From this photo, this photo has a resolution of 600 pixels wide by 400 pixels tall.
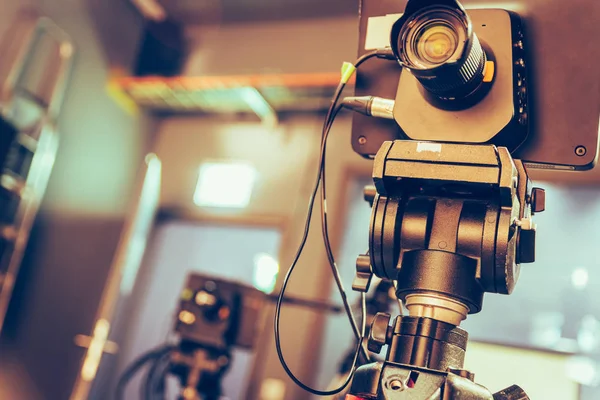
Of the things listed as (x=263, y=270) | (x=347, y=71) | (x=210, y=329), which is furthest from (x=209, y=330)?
(x=347, y=71)

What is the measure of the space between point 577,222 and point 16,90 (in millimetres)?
2669

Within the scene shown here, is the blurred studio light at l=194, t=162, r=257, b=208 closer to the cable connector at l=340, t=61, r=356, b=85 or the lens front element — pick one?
the cable connector at l=340, t=61, r=356, b=85

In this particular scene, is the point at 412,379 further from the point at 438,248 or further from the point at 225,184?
the point at 225,184

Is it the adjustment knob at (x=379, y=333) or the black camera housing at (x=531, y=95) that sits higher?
the black camera housing at (x=531, y=95)

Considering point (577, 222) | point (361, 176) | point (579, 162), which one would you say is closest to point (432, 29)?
point (579, 162)

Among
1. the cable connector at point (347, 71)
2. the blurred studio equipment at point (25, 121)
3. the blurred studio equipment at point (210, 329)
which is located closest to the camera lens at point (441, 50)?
the cable connector at point (347, 71)

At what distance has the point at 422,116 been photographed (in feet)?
2.29

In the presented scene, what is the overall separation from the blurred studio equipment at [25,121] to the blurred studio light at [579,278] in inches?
98.0

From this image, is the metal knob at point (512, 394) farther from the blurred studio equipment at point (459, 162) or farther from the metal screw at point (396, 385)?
the metal screw at point (396, 385)

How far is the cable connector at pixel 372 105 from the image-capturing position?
73 centimetres

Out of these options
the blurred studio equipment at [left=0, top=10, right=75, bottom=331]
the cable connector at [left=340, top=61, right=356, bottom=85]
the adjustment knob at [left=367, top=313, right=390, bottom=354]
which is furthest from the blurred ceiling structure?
the adjustment knob at [left=367, top=313, right=390, bottom=354]

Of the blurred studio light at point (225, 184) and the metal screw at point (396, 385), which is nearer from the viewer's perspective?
the metal screw at point (396, 385)

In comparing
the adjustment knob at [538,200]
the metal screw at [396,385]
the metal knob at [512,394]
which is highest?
the adjustment knob at [538,200]

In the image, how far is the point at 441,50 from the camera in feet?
2.13
